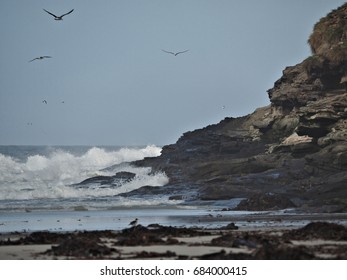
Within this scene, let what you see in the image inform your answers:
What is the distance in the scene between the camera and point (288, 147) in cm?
4128

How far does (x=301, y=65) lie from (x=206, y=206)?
1508 cm

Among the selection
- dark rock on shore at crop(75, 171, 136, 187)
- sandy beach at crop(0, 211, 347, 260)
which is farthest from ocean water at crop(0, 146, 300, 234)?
→ sandy beach at crop(0, 211, 347, 260)

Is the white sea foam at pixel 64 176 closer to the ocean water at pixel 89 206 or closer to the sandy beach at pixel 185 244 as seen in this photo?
the ocean water at pixel 89 206

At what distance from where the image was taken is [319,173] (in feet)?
117

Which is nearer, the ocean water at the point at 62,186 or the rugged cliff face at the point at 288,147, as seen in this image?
the rugged cliff face at the point at 288,147

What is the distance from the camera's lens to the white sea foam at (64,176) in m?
41.4

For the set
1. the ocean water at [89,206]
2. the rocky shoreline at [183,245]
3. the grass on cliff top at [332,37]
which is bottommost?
the rocky shoreline at [183,245]

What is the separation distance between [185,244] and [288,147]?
78.6 ft

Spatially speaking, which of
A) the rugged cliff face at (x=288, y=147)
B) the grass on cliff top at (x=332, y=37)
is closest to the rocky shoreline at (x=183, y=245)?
the rugged cliff face at (x=288, y=147)

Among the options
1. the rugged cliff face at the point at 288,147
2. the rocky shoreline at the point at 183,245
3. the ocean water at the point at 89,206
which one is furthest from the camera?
the rugged cliff face at the point at 288,147

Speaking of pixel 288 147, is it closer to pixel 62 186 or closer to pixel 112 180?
pixel 62 186

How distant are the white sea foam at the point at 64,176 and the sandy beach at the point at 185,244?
1931cm
